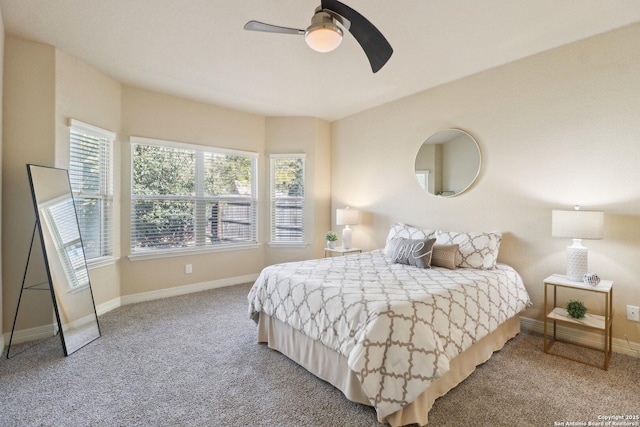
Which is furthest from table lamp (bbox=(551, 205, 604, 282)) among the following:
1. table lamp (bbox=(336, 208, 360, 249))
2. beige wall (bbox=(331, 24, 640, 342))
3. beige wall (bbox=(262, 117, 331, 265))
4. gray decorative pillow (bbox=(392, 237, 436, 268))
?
beige wall (bbox=(262, 117, 331, 265))

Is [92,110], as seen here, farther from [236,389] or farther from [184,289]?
[236,389]

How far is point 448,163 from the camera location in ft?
12.1

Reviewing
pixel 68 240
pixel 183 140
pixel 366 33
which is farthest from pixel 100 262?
pixel 366 33

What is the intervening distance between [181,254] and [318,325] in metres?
2.94

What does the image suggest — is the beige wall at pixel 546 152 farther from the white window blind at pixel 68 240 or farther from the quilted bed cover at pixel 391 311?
the white window blind at pixel 68 240

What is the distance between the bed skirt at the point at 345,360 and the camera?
1.76 meters

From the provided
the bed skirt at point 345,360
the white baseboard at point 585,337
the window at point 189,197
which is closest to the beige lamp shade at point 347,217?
the window at point 189,197

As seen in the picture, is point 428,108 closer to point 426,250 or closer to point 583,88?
point 583,88

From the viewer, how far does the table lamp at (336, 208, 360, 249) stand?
4488mm

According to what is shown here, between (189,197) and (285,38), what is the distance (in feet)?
8.54

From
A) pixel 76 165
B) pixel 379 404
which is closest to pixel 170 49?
pixel 76 165

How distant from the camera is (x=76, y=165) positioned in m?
3.29

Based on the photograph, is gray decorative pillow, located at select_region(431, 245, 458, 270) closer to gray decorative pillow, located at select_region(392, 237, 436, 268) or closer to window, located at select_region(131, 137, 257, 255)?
gray decorative pillow, located at select_region(392, 237, 436, 268)

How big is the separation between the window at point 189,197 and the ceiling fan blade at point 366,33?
313cm
